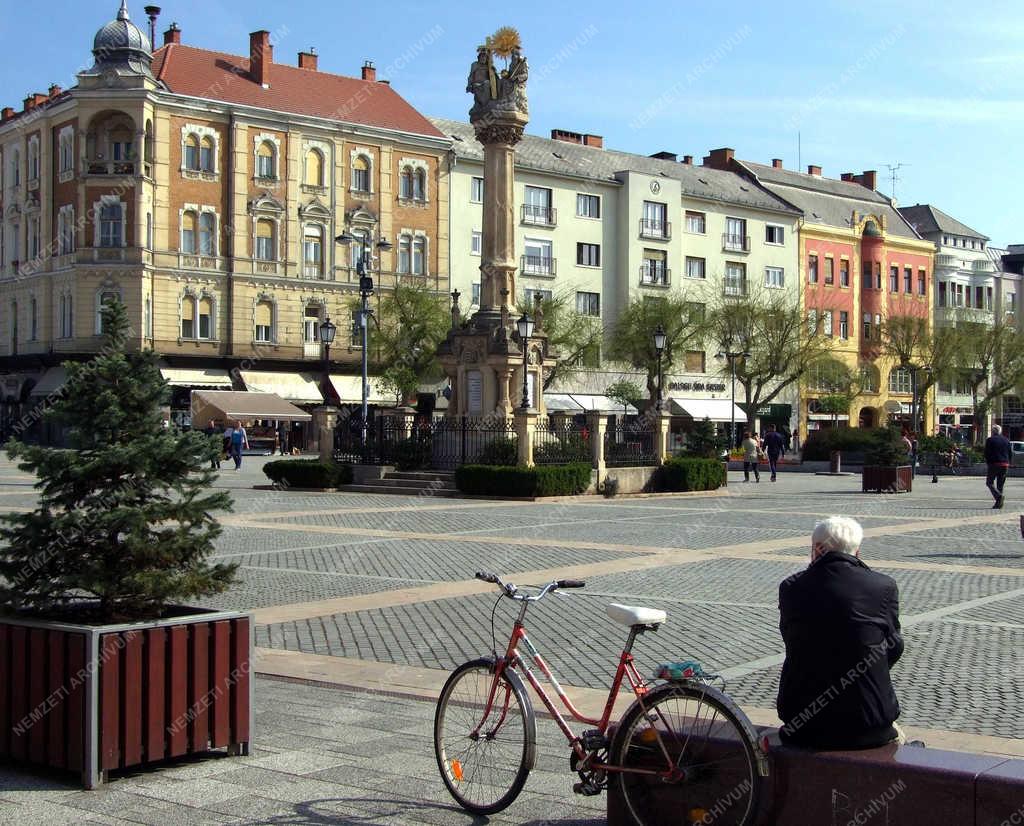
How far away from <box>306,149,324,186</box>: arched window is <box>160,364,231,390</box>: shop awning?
9876 millimetres

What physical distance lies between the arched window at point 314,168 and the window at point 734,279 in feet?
77.3

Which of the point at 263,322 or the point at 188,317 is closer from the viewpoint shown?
the point at 188,317

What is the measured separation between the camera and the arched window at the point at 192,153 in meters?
57.4

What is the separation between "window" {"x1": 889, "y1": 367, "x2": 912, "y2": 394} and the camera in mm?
80312

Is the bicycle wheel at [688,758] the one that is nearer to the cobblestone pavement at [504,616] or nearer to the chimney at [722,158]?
the cobblestone pavement at [504,616]

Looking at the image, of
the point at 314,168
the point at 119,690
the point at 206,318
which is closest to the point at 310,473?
the point at 119,690

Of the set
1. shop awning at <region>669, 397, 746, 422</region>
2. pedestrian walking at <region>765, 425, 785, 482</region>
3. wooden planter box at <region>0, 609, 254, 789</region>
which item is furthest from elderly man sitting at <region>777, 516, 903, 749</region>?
shop awning at <region>669, 397, 746, 422</region>

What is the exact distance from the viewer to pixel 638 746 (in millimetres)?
5469

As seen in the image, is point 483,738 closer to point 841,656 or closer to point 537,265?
point 841,656

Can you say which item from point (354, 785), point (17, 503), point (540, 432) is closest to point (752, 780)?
point (354, 785)

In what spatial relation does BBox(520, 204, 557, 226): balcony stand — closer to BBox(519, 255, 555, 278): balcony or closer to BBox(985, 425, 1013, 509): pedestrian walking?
BBox(519, 255, 555, 278): balcony

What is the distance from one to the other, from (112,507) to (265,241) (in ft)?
180

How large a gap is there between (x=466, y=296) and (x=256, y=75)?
566 inches

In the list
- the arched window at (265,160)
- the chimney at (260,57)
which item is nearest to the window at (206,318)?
the arched window at (265,160)
